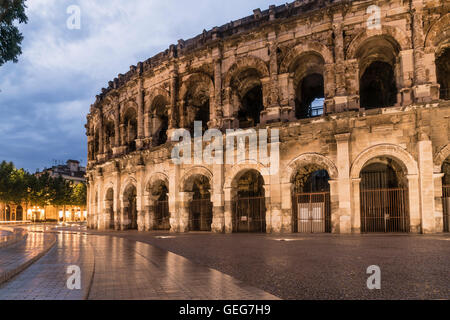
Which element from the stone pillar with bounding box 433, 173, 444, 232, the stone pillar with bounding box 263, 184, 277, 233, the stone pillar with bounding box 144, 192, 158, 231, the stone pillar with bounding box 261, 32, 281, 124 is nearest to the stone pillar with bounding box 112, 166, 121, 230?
the stone pillar with bounding box 144, 192, 158, 231

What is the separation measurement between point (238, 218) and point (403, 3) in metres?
11.5

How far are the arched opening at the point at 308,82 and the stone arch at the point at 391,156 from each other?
4358mm

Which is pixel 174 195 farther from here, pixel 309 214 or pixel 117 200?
pixel 309 214

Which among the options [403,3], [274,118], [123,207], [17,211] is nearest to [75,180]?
[17,211]

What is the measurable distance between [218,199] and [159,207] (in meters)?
6.08

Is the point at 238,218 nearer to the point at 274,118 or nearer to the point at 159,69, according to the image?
the point at 274,118

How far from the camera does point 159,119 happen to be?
77.3 feet

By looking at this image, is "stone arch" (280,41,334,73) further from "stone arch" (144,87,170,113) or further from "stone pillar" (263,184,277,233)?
"stone arch" (144,87,170,113)

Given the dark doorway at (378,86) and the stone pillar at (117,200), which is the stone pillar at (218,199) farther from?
the stone pillar at (117,200)

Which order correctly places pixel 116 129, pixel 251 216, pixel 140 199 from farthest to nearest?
1. pixel 116 129
2. pixel 140 199
3. pixel 251 216

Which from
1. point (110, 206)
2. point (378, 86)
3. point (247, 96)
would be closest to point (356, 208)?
point (378, 86)

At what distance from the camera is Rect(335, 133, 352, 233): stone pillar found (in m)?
15.0

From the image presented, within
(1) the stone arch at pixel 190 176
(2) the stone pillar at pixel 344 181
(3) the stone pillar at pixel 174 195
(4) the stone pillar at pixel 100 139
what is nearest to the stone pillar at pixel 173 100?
(3) the stone pillar at pixel 174 195

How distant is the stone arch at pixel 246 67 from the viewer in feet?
59.2
